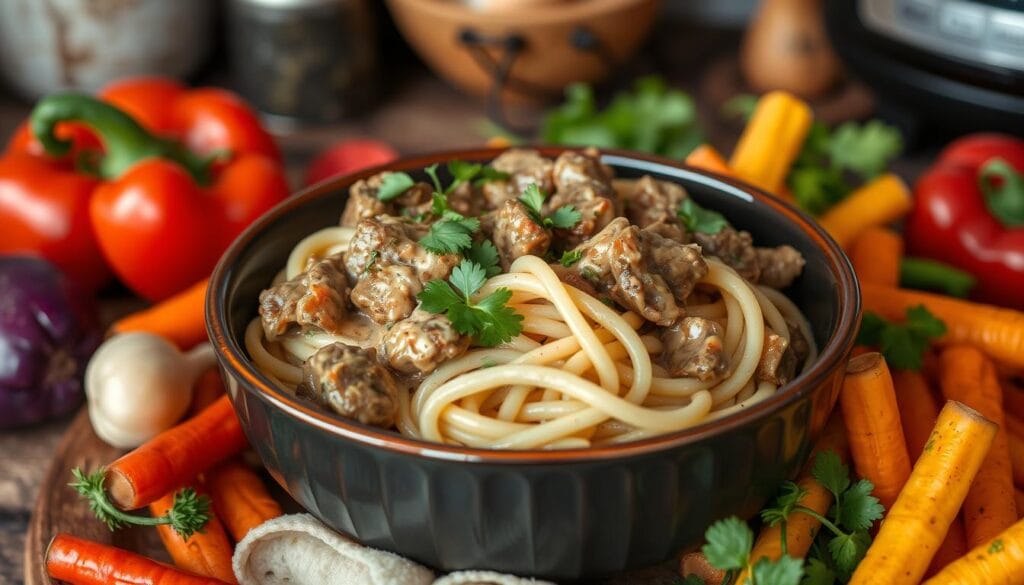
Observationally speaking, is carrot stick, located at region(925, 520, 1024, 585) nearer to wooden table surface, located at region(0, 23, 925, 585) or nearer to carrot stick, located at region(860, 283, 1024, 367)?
carrot stick, located at region(860, 283, 1024, 367)

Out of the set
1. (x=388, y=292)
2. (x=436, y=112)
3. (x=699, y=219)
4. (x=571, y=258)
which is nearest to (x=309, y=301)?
(x=388, y=292)

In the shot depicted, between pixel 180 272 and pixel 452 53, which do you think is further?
pixel 452 53

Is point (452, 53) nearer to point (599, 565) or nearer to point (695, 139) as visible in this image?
point (695, 139)

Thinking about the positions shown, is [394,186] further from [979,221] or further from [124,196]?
[979,221]

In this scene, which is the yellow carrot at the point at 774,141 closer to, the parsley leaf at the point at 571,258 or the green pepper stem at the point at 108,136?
the parsley leaf at the point at 571,258

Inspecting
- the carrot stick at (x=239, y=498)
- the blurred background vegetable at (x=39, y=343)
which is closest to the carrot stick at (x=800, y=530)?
the carrot stick at (x=239, y=498)

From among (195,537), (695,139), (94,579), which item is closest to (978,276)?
(695,139)

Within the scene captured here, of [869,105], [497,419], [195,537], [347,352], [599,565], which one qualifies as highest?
[347,352]
